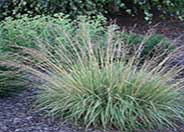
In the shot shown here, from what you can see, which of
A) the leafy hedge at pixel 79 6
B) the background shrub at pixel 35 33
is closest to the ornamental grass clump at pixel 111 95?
the background shrub at pixel 35 33

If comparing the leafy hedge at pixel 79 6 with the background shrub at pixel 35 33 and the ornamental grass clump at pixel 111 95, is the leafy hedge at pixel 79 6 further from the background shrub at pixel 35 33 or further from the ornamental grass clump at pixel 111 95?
the ornamental grass clump at pixel 111 95

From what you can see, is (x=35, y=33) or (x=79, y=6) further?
(x=79, y=6)

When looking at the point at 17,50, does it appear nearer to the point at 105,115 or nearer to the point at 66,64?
the point at 66,64

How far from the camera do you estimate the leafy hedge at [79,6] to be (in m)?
8.55

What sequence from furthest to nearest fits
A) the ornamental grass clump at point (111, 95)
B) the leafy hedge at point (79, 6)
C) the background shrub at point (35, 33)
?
the leafy hedge at point (79, 6) < the background shrub at point (35, 33) < the ornamental grass clump at point (111, 95)

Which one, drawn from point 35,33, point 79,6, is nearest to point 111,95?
point 35,33

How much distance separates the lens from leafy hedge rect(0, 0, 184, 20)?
28.0ft

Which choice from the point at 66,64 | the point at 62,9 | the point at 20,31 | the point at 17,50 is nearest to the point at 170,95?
the point at 66,64

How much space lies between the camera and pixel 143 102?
13.9 feet

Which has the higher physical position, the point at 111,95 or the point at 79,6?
the point at 79,6

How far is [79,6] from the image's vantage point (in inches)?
341

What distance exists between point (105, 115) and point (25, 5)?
5125 mm

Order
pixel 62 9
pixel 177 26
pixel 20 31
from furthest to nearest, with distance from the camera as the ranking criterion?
pixel 177 26, pixel 62 9, pixel 20 31

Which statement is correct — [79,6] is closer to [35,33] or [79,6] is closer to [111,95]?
[35,33]
